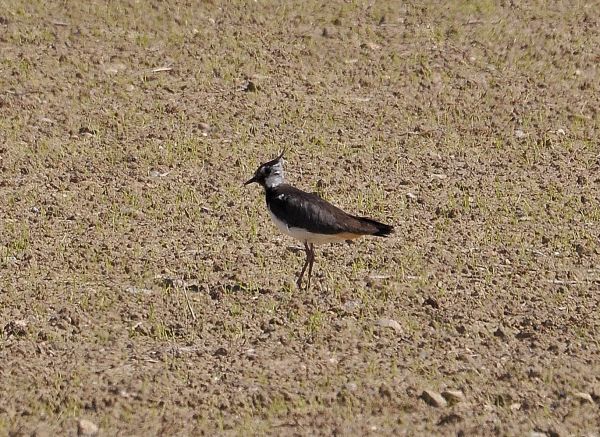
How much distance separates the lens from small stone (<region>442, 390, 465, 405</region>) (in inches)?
303

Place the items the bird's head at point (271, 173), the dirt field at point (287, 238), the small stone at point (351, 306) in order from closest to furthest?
the dirt field at point (287, 238), the small stone at point (351, 306), the bird's head at point (271, 173)

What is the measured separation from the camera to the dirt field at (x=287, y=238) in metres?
7.80

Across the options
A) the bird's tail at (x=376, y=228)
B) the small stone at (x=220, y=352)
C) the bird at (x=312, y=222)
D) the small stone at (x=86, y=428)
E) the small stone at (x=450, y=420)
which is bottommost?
the small stone at (x=86, y=428)

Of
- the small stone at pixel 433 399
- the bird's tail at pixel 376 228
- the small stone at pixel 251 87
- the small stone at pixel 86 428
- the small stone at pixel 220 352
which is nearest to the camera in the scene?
the small stone at pixel 86 428

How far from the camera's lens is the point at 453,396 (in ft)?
25.3

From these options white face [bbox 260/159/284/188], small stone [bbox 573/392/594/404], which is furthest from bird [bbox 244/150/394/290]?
small stone [bbox 573/392/594/404]

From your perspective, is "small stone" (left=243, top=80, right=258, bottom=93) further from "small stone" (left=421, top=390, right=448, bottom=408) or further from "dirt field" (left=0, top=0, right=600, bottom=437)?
"small stone" (left=421, top=390, right=448, bottom=408)

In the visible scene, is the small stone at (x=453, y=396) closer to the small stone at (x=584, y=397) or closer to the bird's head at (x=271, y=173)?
the small stone at (x=584, y=397)

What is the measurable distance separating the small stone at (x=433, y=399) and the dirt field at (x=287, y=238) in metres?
0.02

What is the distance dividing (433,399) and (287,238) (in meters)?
3.08

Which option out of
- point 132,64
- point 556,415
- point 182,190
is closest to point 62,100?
point 132,64

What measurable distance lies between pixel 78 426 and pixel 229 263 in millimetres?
2658

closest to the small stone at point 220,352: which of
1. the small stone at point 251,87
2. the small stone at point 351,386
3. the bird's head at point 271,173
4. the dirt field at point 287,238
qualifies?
the dirt field at point 287,238

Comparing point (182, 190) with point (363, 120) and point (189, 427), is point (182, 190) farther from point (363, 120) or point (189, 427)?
point (189, 427)
